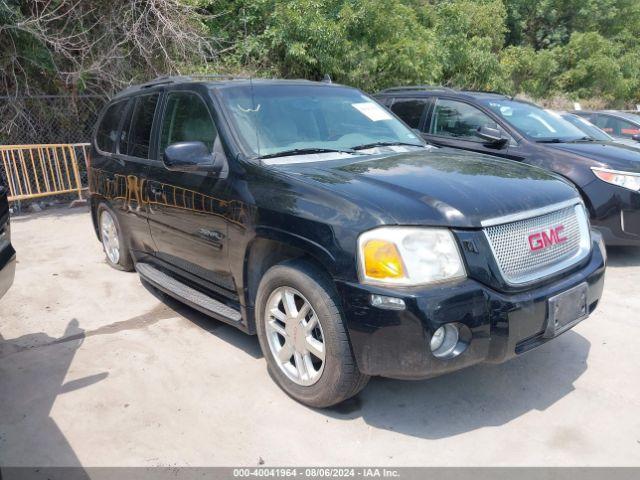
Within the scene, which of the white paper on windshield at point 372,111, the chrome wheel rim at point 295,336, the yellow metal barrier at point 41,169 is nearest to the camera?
the chrome wheel rim at point 295,336

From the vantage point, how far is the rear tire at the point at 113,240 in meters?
5.27

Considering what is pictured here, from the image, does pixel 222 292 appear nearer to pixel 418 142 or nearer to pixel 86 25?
pixel 418 142

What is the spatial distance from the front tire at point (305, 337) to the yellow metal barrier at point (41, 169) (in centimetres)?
688

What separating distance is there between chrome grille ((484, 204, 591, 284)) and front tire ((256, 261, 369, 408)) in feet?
2.89

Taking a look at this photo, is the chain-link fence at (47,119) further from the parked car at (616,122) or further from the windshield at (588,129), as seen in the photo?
the parked car at (616,122)

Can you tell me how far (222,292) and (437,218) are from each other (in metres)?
1.70

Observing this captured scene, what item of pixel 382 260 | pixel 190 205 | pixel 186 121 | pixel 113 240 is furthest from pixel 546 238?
pixel 113 240

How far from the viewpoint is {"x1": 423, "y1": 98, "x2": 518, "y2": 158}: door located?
20.7ft

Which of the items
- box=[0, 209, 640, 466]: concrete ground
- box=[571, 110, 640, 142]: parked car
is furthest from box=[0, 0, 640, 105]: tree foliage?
box=[0, 209, 640, 466]: concrete ground

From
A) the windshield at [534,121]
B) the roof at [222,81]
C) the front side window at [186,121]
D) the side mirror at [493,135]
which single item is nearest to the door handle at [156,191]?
the front side window at [186,121]

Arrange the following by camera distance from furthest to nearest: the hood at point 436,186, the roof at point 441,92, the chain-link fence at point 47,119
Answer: the chain-link fence at point 47,119, the roof at point 441,92, the hood at point 436,186

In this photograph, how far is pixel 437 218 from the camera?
8.83ft

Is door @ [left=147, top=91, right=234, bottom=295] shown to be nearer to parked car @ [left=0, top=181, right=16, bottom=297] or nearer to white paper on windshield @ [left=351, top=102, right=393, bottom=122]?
parked car @ [left=0, top=181, right=16, bottom=297]

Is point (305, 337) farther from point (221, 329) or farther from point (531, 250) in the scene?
point (221, 329)
